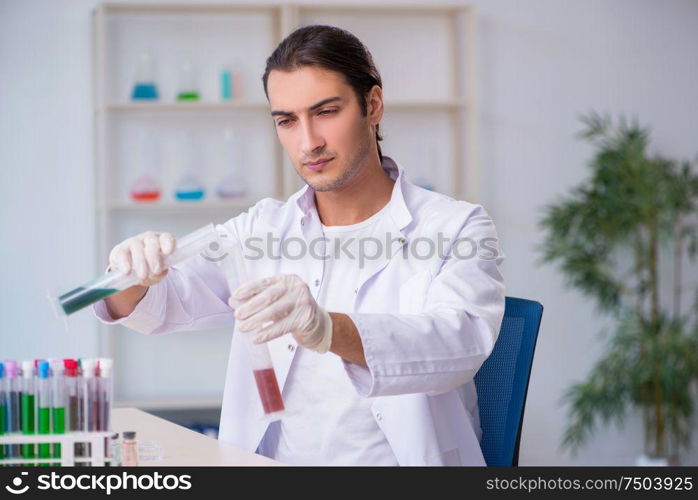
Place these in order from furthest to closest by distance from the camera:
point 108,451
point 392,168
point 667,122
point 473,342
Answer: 1. point 667,122
2. point 392,168
3. point 473,342
4. point 108,451

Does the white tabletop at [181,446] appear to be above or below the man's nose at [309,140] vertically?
below

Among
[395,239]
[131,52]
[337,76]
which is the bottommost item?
[395,239]

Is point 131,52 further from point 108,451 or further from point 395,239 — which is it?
point 108,451

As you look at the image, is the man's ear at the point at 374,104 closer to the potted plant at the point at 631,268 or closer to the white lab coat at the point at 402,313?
the white lab coat at the point at 402,313

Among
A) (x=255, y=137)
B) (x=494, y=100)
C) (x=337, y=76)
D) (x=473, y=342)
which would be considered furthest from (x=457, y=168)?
(x=473, y=342)

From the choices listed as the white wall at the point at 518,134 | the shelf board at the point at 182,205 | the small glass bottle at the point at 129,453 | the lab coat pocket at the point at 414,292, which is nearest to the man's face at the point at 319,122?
the lab coat pocket at the point at 414,292

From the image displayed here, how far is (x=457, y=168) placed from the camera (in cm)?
396

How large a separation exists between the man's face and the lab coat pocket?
0.26 metres

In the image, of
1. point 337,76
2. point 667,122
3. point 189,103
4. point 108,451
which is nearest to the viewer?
point 108,451

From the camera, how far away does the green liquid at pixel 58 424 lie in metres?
1.23

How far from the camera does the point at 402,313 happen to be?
5.82 feet

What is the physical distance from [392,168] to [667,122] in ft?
8.37

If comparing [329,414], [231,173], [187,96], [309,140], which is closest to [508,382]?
[329,414]

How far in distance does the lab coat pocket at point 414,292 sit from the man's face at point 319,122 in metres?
0.26
